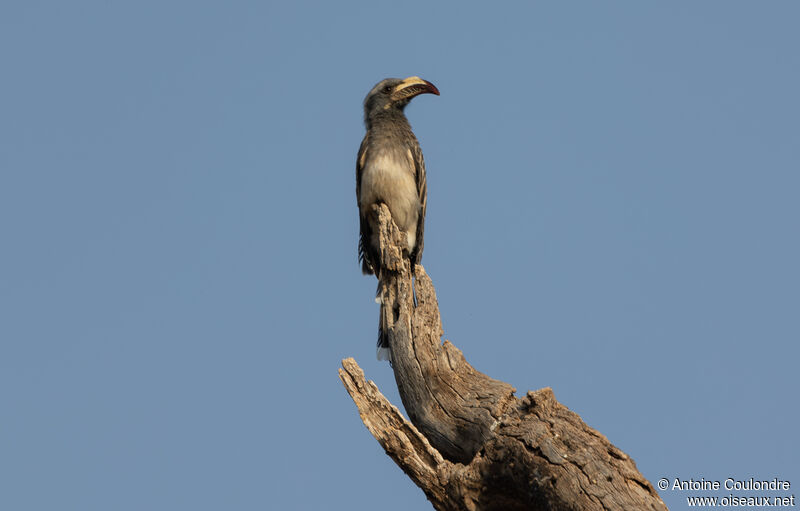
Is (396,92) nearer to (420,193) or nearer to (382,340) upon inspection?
(420,193)

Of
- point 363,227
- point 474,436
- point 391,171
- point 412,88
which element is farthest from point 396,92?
point 474,436

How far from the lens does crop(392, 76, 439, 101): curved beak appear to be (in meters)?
9.38

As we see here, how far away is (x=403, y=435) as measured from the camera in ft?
18.9

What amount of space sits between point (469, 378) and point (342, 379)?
2.97ft

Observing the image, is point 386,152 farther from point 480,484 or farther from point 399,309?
point 480,484

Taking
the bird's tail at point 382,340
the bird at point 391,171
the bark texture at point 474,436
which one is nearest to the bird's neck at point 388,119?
the bird at point 391,171

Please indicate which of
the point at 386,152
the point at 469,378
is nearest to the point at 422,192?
the point at 386,152

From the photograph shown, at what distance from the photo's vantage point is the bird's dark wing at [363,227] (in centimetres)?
920

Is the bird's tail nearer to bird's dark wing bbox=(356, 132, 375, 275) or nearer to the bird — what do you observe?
the bird

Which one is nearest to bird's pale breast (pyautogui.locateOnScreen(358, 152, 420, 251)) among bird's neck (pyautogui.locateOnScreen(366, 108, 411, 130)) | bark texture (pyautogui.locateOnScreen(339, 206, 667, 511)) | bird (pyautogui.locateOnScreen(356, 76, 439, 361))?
bird (pyautogui.locateOnScreen(356, 76, 439, 361))

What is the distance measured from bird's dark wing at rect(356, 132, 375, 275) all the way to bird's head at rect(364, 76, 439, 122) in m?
0.44

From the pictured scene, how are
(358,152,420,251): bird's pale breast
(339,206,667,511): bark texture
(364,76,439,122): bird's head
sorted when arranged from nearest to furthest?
(339,206,667,511): bark texture → (358,152,420,251): bird's pale breast → (364,76,439,122): bird's head

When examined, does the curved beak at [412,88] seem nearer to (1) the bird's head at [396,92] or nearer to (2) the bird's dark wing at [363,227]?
(1) the bird's head at [396,92]

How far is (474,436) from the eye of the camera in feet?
19.4
